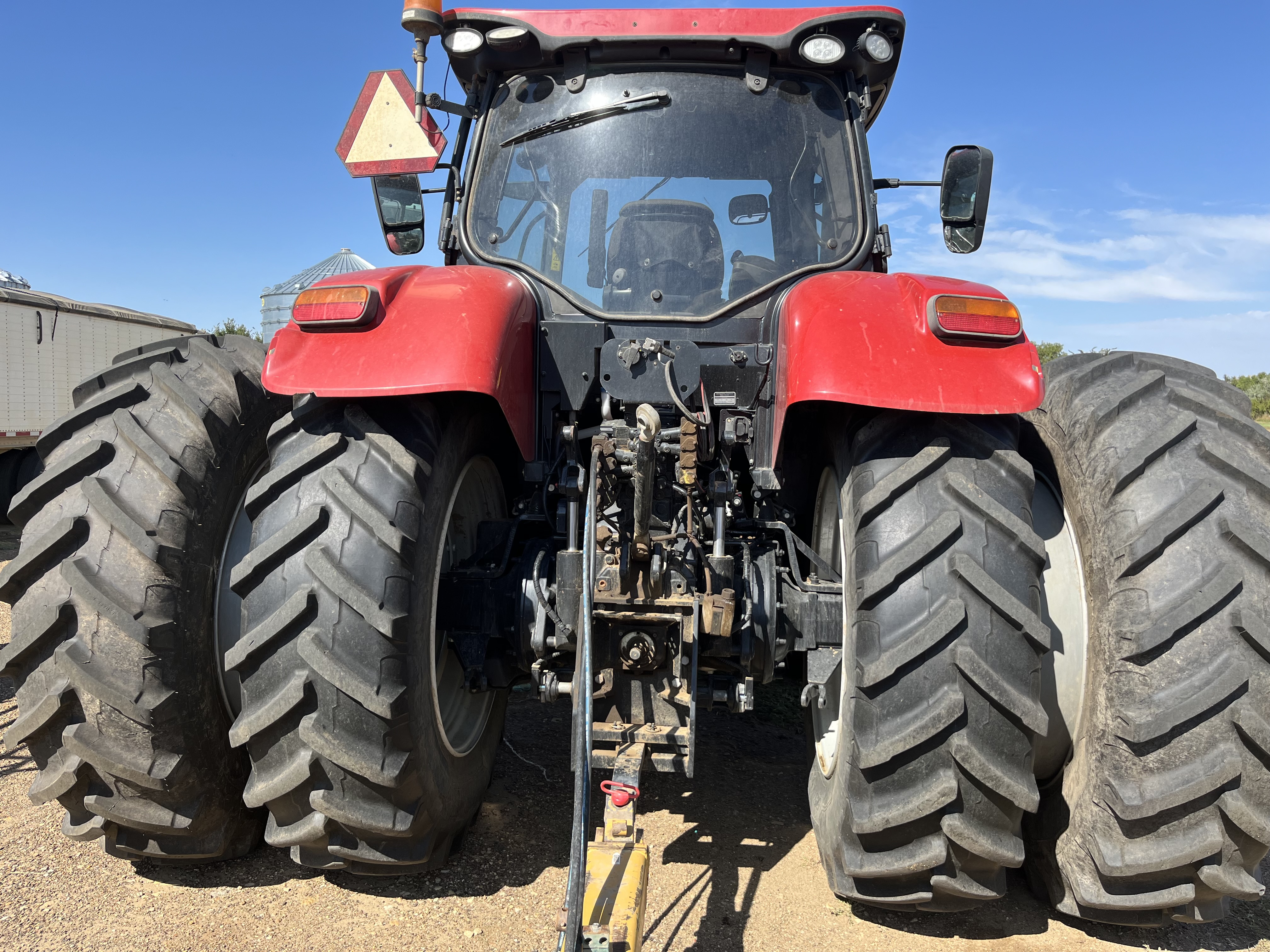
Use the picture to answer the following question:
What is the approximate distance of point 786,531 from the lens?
2.65m

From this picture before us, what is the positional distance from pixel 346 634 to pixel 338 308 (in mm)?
869

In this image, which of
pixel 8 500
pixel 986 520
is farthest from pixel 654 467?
pixel 8 500

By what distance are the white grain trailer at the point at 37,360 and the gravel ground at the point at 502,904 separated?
26.6ft

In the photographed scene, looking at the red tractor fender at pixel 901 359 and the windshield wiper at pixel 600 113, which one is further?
the windshield wiper at pixel 600 113

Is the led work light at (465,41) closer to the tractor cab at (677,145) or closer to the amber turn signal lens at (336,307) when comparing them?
the tractor cab at (677,145)

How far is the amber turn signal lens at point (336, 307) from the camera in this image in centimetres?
228

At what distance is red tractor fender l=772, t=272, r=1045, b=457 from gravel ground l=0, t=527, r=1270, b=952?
148 cm

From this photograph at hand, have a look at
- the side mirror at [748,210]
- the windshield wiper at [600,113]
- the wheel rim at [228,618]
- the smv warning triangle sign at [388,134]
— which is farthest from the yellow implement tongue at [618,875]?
the smv warning triangle sign at [388,134]

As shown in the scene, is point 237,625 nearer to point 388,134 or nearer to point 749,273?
point 388,134

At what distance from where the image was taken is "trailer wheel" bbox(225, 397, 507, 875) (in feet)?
6.95

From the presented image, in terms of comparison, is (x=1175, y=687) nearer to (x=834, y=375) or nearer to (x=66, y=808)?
(x=834, y=375)

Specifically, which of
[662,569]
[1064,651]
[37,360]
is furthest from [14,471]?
[1064,651]

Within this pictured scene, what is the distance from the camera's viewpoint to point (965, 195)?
11.0ft

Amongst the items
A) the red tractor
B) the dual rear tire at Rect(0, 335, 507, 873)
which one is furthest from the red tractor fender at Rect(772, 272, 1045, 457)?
the dual rear tire at Rect(0, 335, 507, 873)
